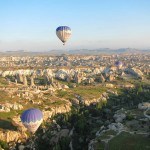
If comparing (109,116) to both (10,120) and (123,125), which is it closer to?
(123,125)

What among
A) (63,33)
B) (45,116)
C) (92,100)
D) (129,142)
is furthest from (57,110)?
(129,142)

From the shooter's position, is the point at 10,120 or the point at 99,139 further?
the point at 10,120

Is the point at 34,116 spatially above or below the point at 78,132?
above

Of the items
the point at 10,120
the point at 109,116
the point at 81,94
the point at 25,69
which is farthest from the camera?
the point at 25,69

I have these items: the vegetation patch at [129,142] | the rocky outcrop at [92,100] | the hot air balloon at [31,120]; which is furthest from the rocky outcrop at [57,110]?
the vegetation patch at [129,142]

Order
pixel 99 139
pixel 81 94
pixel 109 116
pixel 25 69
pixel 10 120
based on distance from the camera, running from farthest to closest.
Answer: pixel 25 69
pixel 81 94
pixel 109 116
pixel 10 120
pixel 99 139

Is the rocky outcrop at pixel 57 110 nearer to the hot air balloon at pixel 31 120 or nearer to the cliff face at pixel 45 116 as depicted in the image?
the cliff face at pixel 45 116

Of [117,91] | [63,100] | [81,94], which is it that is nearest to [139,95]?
[117,91]

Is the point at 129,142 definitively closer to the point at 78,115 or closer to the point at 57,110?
the point at 78,115
